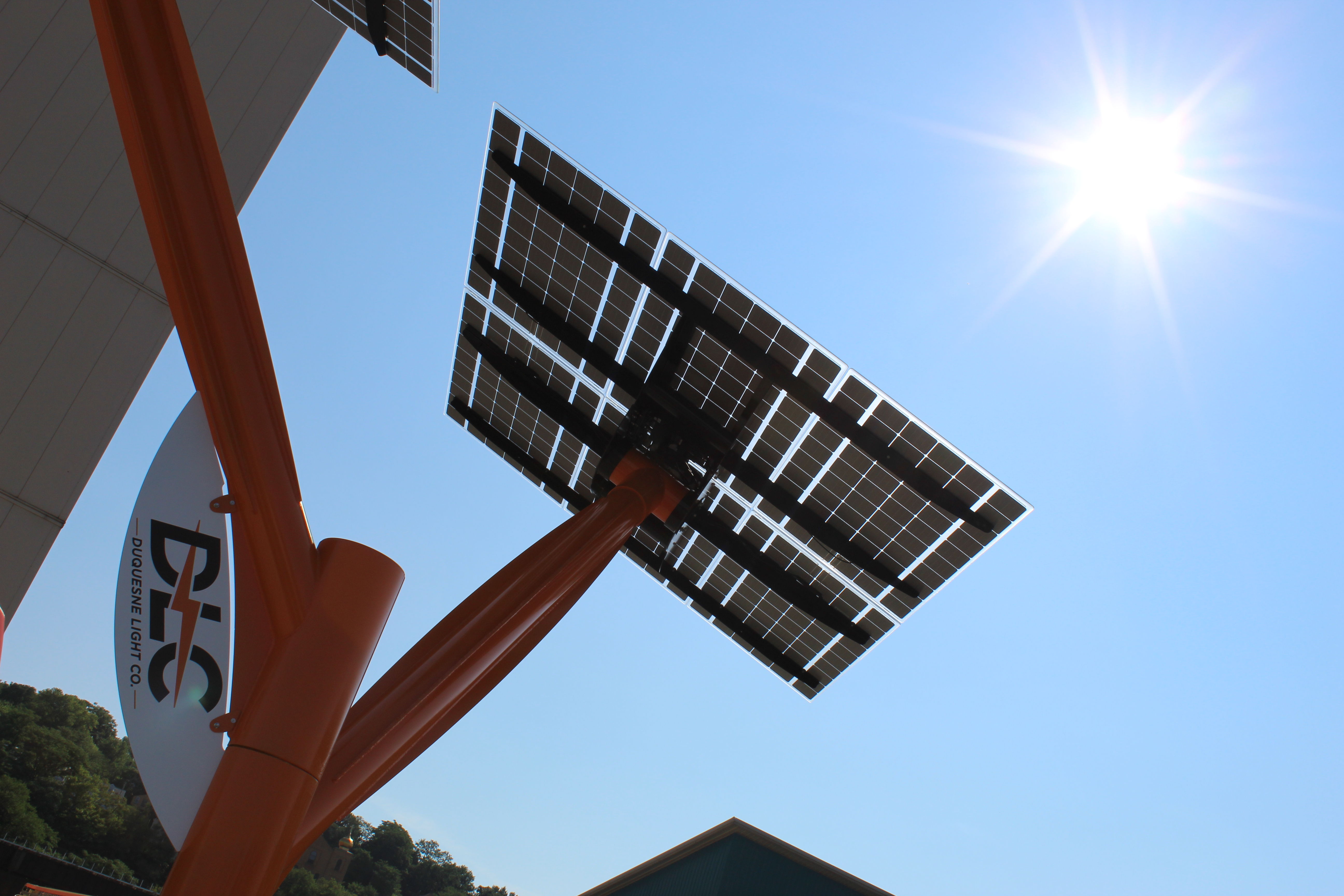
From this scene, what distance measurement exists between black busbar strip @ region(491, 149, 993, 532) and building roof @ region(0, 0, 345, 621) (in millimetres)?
5013

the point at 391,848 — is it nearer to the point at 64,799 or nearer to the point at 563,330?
the point at 64,799

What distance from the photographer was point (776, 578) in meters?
14.6

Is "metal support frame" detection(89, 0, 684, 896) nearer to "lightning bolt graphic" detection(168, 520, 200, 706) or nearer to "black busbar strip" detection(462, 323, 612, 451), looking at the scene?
"lightning bolt graphic" detection(168, 520, 200, 706)

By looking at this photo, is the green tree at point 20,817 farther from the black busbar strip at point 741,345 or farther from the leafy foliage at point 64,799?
the black busbar strip at point 741,345

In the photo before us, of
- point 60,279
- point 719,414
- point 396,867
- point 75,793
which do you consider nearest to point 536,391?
point 719,414

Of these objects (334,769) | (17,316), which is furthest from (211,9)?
(334,769)

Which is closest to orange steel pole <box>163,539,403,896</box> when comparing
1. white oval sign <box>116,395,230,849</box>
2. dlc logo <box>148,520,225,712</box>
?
white oval sign <box>116,395,230,849</box>

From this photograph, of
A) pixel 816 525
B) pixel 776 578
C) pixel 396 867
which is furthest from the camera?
pixel 396 867

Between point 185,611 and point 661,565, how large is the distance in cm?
1213

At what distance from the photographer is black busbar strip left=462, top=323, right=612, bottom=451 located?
14.6 metres

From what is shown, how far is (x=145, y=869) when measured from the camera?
68.1 metres

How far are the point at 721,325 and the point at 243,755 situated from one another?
373 inches

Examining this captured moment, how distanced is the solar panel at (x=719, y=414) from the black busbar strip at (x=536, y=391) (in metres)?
0.04

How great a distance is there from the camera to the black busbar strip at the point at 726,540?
47.8ft
